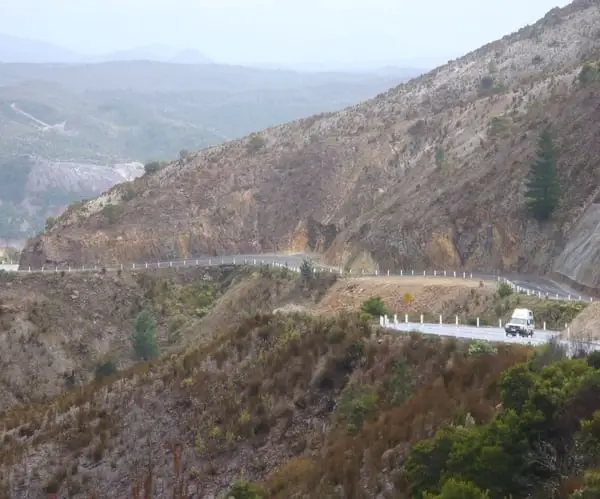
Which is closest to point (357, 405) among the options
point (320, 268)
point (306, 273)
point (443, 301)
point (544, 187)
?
point (443, 301)

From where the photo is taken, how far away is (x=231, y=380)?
83.0 ft

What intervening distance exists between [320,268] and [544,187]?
15170mm

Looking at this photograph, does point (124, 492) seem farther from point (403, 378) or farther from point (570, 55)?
point (570, 55)

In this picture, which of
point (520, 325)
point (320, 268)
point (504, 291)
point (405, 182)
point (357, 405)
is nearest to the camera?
point (357, 405)

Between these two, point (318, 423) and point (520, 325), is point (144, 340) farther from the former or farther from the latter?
point (318, 423)

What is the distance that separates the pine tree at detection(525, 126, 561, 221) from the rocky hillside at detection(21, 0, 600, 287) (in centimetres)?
66

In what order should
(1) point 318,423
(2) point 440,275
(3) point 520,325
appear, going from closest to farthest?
1. (1) point 318,423
2. (3) point 520,325
3. (2) point 440,275

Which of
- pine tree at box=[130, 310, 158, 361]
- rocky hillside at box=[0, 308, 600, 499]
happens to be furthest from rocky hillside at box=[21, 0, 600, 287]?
rocky hillside at box=[0, 308, 600, 499]

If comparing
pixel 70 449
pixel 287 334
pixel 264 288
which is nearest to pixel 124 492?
pixel 70 449

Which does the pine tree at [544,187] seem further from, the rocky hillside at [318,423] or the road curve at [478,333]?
the rocky hillside at [318,423]

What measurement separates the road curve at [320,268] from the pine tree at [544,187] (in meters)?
4.15

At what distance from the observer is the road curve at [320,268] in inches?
1453

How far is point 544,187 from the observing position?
143ft

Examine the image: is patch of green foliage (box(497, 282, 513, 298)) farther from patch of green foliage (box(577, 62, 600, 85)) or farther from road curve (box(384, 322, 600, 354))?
patch of green foliage (box(577, 62, 600, 85))
